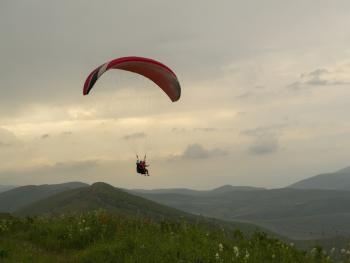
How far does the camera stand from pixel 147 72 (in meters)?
22.7

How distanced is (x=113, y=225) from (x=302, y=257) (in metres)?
6.81

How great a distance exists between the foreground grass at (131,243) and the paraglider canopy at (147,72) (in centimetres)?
558

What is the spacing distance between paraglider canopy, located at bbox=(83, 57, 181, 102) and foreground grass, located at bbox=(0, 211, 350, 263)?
5579 millimetres

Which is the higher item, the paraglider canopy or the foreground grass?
the paraglider canopy

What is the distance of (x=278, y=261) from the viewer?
Answer: 44.1 ft

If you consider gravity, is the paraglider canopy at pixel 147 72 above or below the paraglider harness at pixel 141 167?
above

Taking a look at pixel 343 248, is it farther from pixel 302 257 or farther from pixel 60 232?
pixel 60 232

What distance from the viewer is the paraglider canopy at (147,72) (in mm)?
19094

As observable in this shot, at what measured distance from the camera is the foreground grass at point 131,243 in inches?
528

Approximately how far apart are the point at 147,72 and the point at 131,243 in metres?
10.5

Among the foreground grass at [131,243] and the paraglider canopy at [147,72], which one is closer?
the foreground grass at [131,243]

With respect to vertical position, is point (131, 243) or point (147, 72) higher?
point (147, 72)

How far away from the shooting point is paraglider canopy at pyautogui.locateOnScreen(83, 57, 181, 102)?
62.6ft

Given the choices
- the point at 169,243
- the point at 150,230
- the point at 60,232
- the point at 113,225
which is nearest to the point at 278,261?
the point at 169,243
